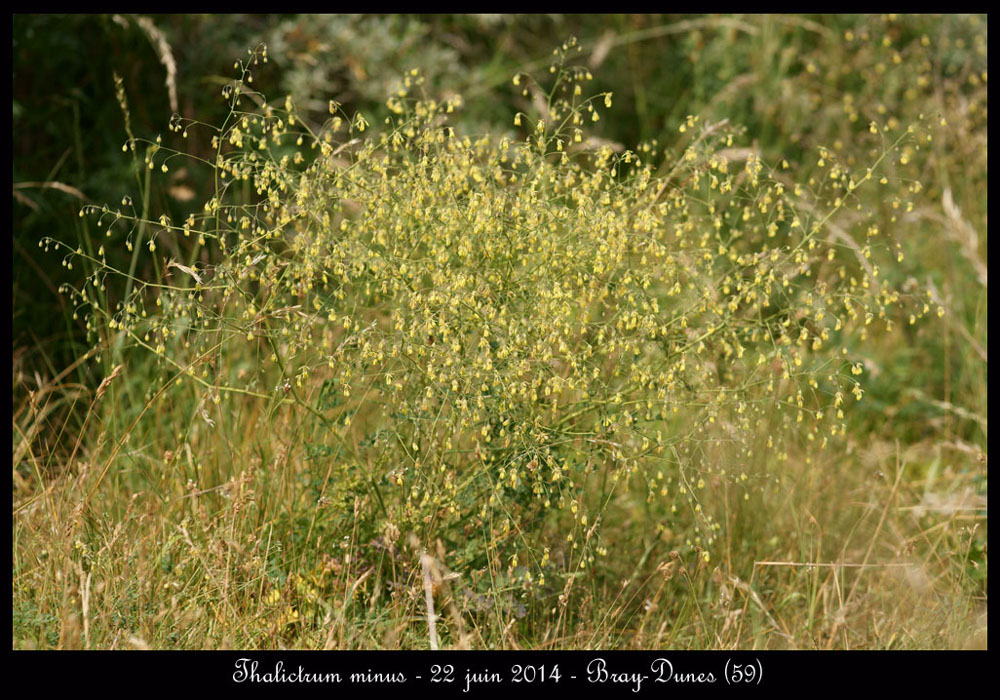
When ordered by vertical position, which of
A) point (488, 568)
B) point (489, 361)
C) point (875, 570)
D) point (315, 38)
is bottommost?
point (875, 570)

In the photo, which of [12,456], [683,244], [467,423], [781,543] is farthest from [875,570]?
[12,456]

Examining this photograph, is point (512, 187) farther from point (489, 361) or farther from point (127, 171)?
point (127, 171)

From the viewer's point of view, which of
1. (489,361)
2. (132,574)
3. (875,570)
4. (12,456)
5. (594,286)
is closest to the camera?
(489,361)

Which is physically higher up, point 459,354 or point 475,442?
point 459,354

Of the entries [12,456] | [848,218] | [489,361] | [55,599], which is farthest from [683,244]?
[848,218]

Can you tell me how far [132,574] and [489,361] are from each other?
130cm

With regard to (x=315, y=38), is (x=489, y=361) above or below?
below

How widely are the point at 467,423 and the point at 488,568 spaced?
52cm

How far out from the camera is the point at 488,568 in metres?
2.79

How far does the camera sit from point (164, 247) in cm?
468

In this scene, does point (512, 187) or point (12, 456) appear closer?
point (512, 187)

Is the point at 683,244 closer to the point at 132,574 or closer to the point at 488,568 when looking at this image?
the point at 488,568

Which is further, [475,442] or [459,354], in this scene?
[475,442]

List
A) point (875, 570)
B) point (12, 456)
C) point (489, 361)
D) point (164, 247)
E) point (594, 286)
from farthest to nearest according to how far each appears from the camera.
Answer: point (164, 247) → point (875, 570) → point (12, 456) → point (594, 286) → point (489, 361)
